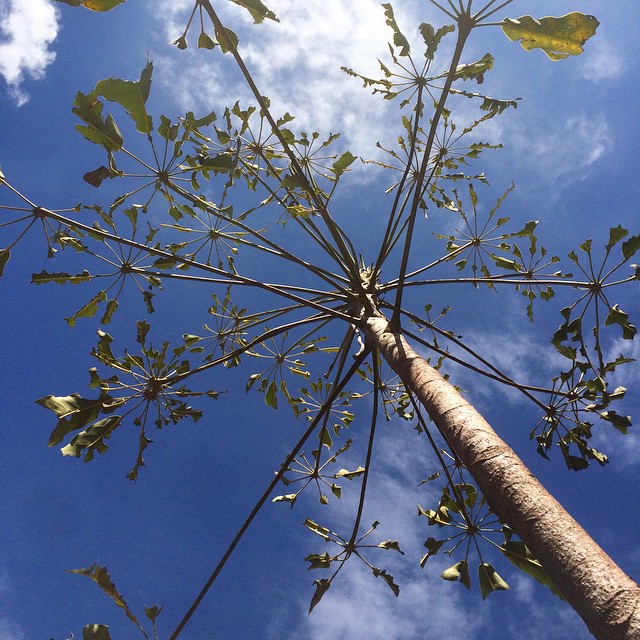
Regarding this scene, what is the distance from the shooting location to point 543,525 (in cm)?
211

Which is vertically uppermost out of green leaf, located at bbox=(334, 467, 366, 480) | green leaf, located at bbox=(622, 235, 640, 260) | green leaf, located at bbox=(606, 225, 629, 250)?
green leaf, located at bbox=(334, 467, 366, 480)

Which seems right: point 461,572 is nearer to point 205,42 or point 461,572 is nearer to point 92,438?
point 92,438

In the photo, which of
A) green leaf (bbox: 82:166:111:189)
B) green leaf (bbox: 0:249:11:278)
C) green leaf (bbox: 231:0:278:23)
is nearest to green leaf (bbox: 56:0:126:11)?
green leaf (bbox: 231:0:278:23)

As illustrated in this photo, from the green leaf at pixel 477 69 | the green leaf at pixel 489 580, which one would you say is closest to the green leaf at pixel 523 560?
the green leaf at pixel 489 580

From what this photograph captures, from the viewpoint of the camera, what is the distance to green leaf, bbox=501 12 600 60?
3246 mm

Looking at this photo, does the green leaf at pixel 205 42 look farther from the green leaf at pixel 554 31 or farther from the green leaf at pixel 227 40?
the green leaf at pixel 554 31

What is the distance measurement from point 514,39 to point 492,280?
2.71 meters

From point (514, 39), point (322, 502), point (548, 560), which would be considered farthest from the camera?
point (322, 502)

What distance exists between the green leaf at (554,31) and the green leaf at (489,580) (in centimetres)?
392

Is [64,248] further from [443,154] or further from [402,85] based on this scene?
[443,154]

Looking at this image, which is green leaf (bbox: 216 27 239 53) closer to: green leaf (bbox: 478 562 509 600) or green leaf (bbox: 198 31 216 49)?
green leaf (bbox: 198 31 216 49)

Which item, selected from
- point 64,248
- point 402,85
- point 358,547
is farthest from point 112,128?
point 358,547

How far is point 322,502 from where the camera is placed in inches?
261

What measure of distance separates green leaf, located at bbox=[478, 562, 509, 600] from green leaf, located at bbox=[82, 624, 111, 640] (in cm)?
278
